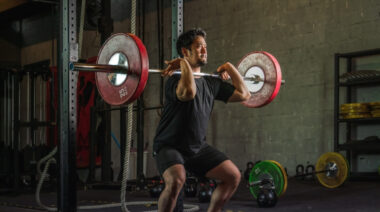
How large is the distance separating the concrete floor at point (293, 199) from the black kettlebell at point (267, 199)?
62mm

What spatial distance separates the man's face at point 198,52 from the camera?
9.59ft

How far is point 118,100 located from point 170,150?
418mm

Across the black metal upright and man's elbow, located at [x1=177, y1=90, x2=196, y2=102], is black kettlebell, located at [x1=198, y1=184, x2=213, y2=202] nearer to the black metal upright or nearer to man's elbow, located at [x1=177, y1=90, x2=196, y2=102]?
the black metal upright

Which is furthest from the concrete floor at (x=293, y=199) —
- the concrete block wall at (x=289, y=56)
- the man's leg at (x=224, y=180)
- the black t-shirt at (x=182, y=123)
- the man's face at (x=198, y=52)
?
the man's face at (x=198, y=52)

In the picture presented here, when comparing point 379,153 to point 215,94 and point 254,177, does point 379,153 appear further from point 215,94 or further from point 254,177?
point 215,94

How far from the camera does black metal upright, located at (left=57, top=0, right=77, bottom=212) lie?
9.59 ft

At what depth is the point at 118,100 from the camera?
2.90m

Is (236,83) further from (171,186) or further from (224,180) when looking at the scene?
(171,186)

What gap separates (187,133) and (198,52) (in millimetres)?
466

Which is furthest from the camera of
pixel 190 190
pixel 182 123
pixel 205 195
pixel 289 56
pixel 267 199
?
pixel 289 56

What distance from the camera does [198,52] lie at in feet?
9.61

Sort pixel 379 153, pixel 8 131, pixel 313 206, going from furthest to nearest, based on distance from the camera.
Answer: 1. pixel 8 131
2. pixel 379 153
3. pixel 313 206

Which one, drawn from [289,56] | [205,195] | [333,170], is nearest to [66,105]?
[205,195]

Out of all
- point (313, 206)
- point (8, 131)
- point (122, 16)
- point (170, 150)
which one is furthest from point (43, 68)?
point (170, 150)
